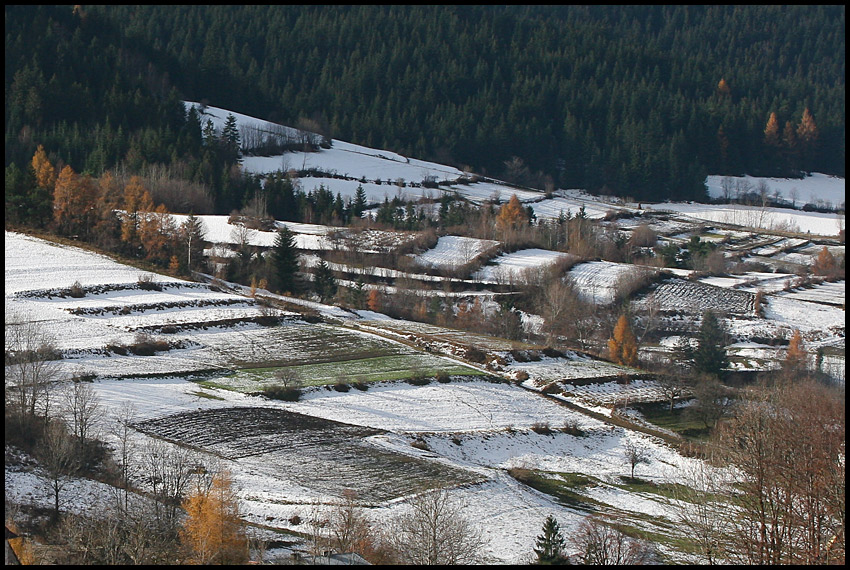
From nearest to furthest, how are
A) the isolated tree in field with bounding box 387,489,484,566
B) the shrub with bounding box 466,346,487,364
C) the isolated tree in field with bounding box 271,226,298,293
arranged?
the isolated tree in field with bounding box 387,489,484,566 < the shrub with bounding box 466,346,487,364 < the isolated tree in field with bounding box 271,226,298,293

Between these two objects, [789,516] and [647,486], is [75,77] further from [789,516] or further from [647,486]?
[789,516]

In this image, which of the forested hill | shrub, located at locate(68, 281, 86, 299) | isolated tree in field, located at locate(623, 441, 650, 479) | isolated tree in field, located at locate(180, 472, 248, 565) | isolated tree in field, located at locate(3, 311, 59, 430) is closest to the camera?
isolated tree in field, located at locate(180, 472, 248, 565)

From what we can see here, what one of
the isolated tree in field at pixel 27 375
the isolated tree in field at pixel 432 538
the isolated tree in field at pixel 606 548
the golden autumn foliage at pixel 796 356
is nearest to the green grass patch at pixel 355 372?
the isolated tree in field at pixel 27 375

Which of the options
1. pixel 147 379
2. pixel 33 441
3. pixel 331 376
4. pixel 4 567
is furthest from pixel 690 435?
pixel 4 567

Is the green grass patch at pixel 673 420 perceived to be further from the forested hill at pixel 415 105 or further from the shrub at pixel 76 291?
the forested hill at pixel 415 105

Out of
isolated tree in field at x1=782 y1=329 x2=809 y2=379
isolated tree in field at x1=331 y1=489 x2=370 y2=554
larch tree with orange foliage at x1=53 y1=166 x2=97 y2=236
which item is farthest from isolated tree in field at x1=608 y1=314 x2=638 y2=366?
larch tree with orange foliage at x1=53 y1=166 x2=97 y2=236

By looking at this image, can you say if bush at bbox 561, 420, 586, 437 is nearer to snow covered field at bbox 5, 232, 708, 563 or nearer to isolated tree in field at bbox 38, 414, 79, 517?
snow covered field at bbox 5, 232, 708, 563

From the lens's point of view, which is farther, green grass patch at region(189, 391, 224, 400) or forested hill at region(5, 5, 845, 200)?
forested hill at region(5, 5, 845, 200)
